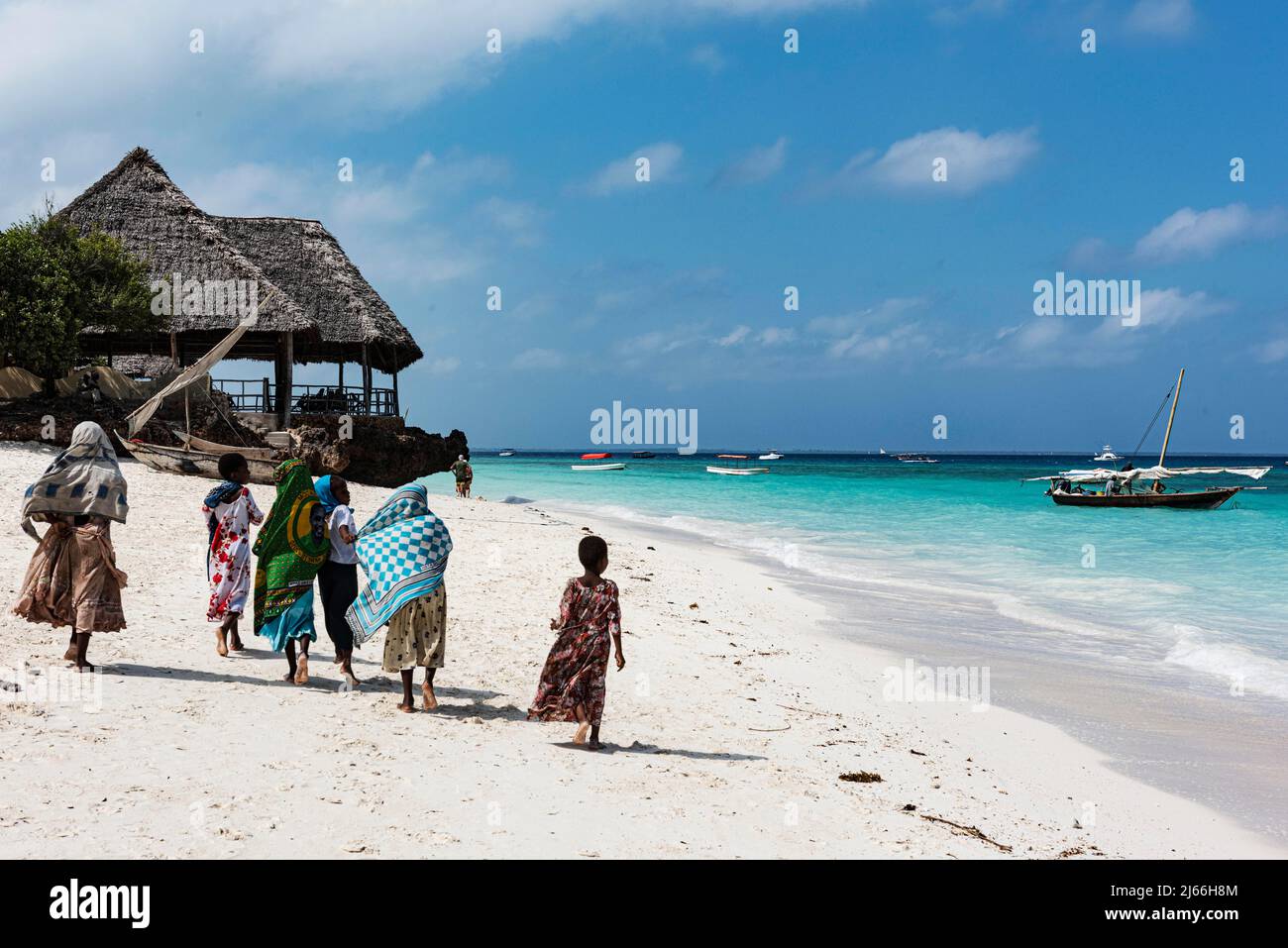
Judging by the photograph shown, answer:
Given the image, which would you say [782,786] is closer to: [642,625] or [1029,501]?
[642,625]

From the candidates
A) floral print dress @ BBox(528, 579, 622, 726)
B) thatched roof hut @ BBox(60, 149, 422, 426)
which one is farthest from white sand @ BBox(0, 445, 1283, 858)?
thatched roof hut @ BBox(60, 149, 422, 426)

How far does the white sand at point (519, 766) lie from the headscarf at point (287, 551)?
0.60 metres

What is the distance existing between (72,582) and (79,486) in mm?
679

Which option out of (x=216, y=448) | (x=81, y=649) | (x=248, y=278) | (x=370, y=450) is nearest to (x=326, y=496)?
(x=81, y=649)

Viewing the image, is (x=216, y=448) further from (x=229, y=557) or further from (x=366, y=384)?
(x=229, y=557)

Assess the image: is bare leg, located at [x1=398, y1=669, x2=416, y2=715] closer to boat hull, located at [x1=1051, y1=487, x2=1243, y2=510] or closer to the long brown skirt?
the long brown skirt

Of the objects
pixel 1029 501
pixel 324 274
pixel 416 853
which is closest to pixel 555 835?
pixel 416 853

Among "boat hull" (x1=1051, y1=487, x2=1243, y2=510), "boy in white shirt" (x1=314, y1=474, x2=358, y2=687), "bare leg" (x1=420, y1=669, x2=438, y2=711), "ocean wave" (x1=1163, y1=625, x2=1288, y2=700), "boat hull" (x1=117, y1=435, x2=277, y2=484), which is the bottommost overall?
"ocean wave" (x1=1163, y1=625, x2=1288, y2=700)

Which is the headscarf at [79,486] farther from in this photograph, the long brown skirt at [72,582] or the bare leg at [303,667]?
the bare leg at [303,667]

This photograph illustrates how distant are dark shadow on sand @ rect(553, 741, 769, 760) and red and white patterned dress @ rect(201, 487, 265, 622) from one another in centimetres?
329

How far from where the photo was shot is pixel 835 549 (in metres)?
20.9

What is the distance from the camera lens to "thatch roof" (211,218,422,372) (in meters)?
26.6

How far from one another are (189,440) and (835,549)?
15.1m

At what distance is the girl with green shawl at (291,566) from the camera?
6.43m
